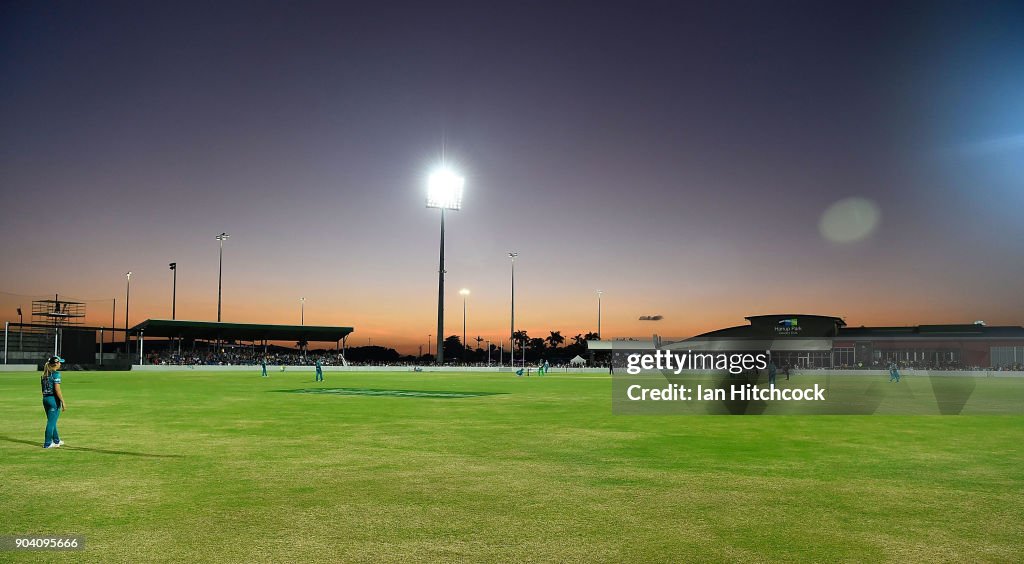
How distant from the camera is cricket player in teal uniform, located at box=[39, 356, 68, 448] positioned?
539 inches

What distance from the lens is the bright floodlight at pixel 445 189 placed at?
8825 centimetres

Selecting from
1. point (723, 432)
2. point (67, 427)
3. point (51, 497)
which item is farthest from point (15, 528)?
point (723, 432)

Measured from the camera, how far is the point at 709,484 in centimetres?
1077

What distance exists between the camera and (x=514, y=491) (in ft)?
33.6

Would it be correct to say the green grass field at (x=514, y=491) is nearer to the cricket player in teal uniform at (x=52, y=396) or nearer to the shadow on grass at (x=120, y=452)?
the shadow on grass at (x=120, y=452)

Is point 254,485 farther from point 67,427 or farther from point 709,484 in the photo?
point 67,427

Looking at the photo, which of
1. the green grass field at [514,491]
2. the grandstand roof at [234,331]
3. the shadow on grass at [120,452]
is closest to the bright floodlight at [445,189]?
the grandstand roof at [234,331]

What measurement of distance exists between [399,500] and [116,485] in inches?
172

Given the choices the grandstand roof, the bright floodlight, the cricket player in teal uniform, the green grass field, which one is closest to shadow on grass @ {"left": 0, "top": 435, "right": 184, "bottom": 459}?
the green grass field

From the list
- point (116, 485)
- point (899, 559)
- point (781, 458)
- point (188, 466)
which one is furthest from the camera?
point (781, 458)

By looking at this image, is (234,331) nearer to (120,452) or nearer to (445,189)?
(445,189)

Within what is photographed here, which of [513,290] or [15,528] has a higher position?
[513,290]

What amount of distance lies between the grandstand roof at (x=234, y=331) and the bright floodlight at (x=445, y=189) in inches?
880

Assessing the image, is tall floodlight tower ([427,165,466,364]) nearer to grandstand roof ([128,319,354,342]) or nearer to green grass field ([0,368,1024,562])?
grandstand roof ([128,319,354,342])
